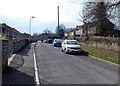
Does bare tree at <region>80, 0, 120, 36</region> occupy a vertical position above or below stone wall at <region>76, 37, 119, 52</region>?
above

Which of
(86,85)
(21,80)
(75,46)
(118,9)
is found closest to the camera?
(86,85)

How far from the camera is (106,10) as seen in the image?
105 feet

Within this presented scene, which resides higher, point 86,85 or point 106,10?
point 106,10

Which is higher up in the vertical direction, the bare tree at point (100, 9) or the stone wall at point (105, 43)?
the bare tree at point (100, 9)

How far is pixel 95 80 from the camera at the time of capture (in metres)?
12.8

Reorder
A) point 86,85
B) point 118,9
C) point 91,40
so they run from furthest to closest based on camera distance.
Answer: point 91,40, point 118,9, point 86,85

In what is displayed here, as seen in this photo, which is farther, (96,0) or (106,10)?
(96,0)

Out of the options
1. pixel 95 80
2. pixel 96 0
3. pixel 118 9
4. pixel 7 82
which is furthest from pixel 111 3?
pixel 7 82

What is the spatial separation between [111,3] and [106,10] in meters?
1.29

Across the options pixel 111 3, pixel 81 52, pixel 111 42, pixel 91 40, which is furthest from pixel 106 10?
pixel 91 40

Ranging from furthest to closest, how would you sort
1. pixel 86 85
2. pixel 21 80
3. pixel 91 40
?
1. pixel 91 40
2. pixel 21 80
3. pixel 86 85

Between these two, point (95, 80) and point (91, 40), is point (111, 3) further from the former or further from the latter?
point (95, 80)

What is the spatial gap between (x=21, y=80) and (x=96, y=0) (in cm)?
2350

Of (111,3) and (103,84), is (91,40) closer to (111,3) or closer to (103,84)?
(111,3)
